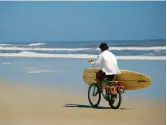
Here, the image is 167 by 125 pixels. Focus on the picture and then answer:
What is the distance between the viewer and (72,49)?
522 centimetres

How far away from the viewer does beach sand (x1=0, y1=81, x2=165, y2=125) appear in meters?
4.33

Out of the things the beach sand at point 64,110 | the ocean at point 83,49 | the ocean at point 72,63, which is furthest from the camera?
the ocean at point 83,49

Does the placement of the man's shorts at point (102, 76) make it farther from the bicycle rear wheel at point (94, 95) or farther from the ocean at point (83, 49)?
the ocean at point (83, 49)

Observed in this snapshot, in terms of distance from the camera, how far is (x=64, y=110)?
4469 millimetres

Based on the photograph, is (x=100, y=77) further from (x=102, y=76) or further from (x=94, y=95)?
(x=94, y=95)

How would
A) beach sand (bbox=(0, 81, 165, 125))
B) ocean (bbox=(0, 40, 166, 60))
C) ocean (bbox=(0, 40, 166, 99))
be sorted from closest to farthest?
beach sand (bbox=(0, 81, 165, 125)) → ocean (bbox=(0, 40, 166, 99)) → ocean (bbox=(0, 40, 166, 60))

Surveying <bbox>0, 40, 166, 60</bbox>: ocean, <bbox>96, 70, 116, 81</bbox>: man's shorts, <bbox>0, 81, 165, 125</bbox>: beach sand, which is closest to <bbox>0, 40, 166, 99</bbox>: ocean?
<bbox>0, 40, 166, 60</bbox>: ocean

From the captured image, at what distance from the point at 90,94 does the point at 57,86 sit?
1.52 ft

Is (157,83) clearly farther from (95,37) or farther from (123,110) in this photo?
(95,37)

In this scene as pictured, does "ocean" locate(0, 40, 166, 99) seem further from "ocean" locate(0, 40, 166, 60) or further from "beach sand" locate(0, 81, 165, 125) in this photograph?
"beach sand" locate(0, 81, 165, 125)

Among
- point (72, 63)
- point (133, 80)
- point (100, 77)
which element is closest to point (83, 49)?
point (72, 63)

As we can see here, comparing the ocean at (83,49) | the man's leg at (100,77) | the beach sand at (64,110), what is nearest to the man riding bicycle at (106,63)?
the man's leg at (100,77)

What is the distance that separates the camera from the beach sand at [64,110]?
4.33 meters

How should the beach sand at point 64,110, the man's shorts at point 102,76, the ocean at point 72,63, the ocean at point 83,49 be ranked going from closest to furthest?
the beach sand at point 64,110
the man's shorts at point 102,76
the ocean at point 72,63
the ocean at point 83,49
